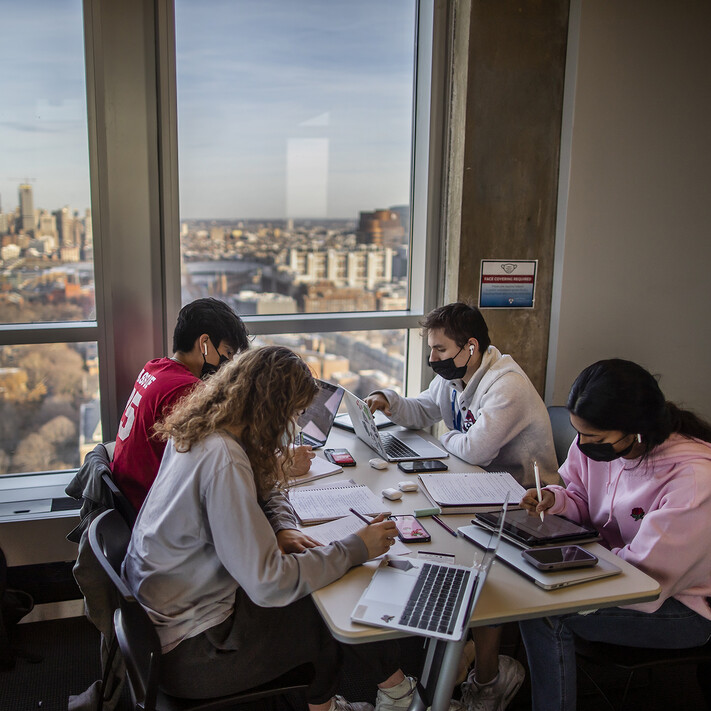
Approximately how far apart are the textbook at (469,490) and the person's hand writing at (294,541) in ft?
1.61

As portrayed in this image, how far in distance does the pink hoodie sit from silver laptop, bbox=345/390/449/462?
2.44ft

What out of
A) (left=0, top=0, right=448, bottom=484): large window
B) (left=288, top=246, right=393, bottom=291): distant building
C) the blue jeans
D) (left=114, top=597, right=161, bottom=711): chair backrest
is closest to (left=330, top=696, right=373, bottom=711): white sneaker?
the blue jeans

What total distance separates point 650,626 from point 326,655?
91 centimetres

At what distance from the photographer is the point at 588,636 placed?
199 centimetres

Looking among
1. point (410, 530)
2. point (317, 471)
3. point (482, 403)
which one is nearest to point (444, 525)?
point (410, 530)

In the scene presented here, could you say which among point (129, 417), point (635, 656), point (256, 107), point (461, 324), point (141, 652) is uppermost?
point (256, 107)


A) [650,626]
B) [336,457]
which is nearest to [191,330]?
[336,457]

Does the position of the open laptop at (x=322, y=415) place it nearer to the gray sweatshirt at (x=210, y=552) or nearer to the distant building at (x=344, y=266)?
the distant building at (x=344, y=266)

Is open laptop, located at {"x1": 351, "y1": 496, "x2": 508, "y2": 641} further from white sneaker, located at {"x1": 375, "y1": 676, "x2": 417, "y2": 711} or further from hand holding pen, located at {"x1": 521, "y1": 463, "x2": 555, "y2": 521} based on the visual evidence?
white sneaker, located at {"x1": 375, "y1": 676, "x2": 417, "y2": 711}

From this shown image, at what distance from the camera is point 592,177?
10.9 ft

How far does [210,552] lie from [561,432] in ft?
5.56

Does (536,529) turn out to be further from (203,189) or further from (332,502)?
(203,189)

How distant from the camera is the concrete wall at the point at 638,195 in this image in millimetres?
3262

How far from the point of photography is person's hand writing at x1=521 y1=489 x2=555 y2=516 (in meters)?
2.13
